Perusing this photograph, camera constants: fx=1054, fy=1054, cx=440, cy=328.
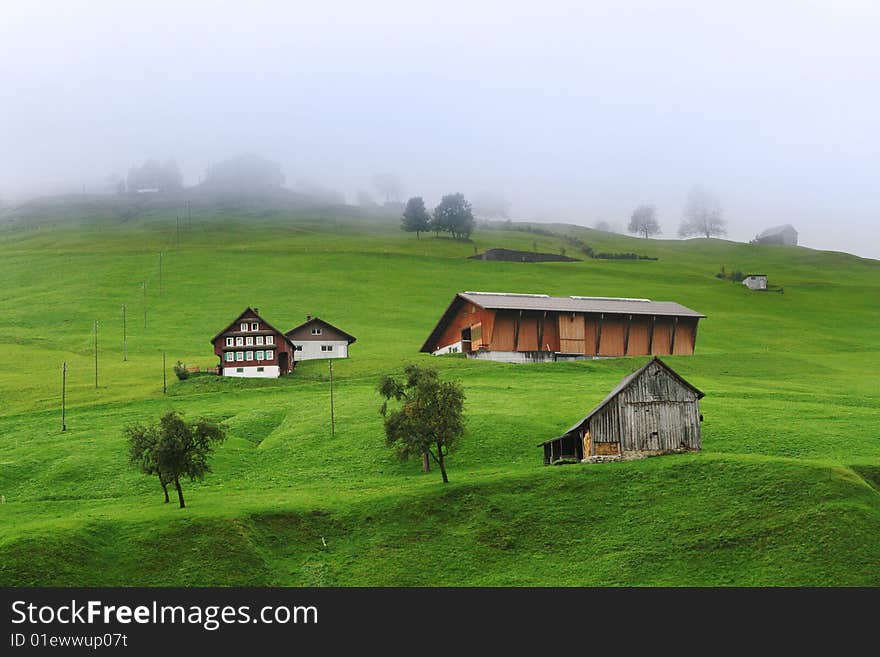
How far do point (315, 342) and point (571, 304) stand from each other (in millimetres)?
30021

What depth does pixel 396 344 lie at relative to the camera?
434ft

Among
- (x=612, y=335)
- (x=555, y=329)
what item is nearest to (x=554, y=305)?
(x=555, y=329)

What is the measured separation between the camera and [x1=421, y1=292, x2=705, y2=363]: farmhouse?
118 meters

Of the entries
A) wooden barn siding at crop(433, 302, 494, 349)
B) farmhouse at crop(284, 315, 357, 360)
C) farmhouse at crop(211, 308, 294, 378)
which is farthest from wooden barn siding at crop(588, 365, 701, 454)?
farmhouse at crop(284, 315, 357, 360)

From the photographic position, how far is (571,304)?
12306 centimetres

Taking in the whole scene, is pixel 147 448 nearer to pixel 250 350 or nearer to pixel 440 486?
pixel 440 486

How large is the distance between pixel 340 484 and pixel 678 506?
69.6ft

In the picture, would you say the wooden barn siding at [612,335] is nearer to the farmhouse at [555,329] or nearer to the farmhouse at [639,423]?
the farmhouse at [555,329]

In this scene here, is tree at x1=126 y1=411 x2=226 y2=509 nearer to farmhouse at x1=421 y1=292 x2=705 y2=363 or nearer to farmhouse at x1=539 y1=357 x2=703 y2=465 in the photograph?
farmhouse at x1=539 y1=357 x2=703 y2=465

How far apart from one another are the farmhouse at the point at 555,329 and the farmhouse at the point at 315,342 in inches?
490
